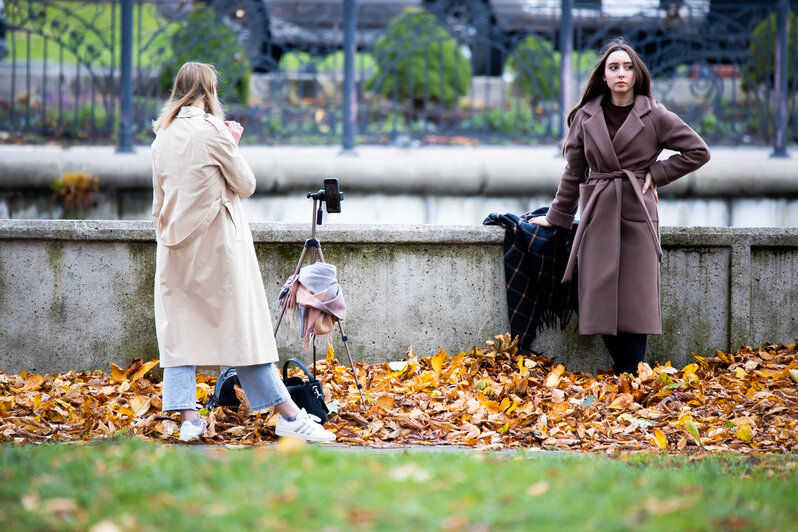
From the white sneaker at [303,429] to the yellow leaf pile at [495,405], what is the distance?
0.29ft

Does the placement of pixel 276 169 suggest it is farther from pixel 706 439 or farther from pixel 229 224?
pixel 706 439

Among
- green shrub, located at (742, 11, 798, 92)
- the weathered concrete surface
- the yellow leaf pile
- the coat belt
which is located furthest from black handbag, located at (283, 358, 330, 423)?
green shrub, located at (742, 11, 798, 92)

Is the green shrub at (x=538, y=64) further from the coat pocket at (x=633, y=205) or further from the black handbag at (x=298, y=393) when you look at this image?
the black handbag at (x=298, y=393)

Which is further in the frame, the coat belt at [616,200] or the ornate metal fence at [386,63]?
the ornate metal fence at [386,63]

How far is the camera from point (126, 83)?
26.5ft

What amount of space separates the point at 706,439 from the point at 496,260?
177 centimetres

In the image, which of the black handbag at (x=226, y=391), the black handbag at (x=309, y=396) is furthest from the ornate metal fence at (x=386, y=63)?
the black handbag at (x=309, y=396)

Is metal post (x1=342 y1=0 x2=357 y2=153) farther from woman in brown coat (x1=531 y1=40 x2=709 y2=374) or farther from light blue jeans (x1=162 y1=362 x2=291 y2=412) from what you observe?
light blue jeans (x1=162 y1=362 x2=291 y2=412)

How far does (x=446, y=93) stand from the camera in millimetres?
11109

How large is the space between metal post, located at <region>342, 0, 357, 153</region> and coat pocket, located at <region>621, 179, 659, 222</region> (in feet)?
12.3

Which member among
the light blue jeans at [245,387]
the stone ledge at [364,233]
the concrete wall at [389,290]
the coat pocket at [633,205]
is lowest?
the light blue jeans at [245,387]

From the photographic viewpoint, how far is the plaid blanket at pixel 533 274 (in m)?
5.55

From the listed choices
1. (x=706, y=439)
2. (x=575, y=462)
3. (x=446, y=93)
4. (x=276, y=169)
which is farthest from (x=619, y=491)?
(x=446, y=93)

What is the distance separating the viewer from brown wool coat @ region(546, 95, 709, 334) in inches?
201
